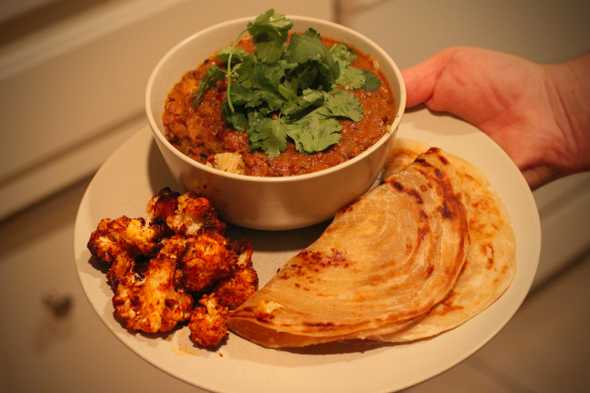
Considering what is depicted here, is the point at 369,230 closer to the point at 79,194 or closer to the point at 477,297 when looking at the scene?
the point at 477,297

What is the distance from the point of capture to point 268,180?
1.31 m

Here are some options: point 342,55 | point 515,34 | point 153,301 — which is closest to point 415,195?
point 342,55

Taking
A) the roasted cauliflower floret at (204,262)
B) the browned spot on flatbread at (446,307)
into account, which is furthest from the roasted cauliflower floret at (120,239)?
the browned spot on flatbread at (446,307)

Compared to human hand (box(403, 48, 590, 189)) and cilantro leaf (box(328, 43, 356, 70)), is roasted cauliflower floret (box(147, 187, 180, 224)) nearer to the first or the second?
cilantro leaf (box(328, 43, 356, 70))

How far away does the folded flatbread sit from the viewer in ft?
4.09

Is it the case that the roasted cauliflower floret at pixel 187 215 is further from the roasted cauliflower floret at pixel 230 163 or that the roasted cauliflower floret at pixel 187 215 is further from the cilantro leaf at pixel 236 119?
the cilantro leaf at pixel 236 119

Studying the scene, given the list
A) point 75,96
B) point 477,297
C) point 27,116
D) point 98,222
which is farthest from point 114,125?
point 477,297

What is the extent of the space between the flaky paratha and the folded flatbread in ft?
0.08

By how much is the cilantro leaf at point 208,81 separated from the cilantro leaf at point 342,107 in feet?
0.91

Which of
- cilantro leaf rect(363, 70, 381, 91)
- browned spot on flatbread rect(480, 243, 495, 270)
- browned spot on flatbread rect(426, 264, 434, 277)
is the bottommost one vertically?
browned spot on flatbread rect(480, 243, 495, 270)

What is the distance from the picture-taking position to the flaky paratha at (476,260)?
51.1 inches

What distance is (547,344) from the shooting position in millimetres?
1720

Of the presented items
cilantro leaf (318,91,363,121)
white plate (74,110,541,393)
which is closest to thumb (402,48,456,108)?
cilantro leaf (318,91,363,121)

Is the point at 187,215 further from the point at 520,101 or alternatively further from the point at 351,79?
the point at 520,101
